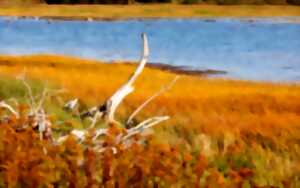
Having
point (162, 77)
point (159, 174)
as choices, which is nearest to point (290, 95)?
point (162, 77)

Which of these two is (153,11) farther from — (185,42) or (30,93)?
(30,93)

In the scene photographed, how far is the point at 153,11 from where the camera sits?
378cm

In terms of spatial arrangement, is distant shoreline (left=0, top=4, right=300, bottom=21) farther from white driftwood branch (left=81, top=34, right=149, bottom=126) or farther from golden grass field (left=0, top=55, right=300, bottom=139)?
white driftwood branch (left=81, top=34, right=149, bottom=126)

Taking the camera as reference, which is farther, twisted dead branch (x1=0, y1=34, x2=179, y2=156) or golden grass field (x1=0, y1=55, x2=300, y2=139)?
golden grass field (x1=0, y1=55, x2=300, y2=139)

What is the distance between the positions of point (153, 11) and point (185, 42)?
18cm

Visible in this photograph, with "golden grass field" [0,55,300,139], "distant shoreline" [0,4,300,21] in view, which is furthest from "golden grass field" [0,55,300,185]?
"distant shoreline" [0,4,300,21]

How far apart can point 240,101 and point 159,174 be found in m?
0.93

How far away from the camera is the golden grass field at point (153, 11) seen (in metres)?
3.74

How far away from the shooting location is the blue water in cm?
374

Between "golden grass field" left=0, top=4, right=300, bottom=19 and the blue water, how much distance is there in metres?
0.04

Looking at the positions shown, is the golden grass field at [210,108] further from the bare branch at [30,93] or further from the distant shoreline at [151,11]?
the distant shoreline at [151,11]

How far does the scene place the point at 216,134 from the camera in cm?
343

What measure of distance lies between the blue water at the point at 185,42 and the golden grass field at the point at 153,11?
0.04 meters

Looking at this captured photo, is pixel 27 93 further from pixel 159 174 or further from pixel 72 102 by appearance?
pixel 159 174
